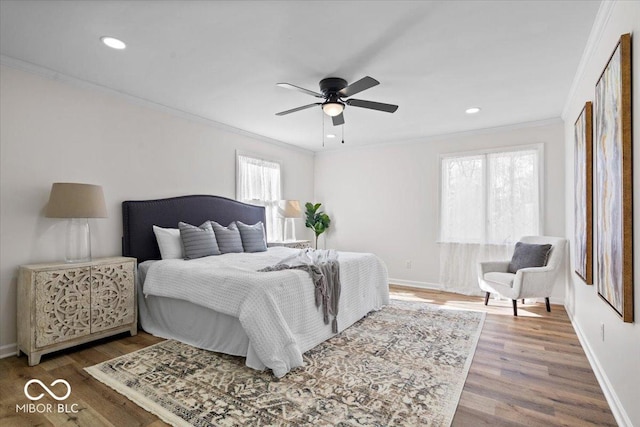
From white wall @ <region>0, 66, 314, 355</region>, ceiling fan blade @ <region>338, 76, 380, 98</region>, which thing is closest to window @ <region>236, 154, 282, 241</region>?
white wall @ <region>0, 66, 314, 355</region>

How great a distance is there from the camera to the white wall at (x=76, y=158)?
2.89 metres

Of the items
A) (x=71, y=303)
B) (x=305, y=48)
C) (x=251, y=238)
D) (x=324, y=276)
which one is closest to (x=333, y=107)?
(x=305, y=48)

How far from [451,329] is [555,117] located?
3258 millimetres

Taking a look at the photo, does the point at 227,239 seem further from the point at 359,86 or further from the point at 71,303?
the point at 359,86

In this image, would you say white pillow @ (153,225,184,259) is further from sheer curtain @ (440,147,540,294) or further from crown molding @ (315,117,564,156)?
sheer curtain @ (440,147,540,294)

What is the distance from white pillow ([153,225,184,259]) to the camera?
145 inches

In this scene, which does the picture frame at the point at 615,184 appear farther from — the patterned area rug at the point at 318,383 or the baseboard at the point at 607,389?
the patterned area rug at the point at 318,383

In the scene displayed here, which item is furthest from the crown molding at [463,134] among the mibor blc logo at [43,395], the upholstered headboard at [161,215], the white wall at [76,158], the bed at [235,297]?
the mibor blc logo at [43,395]

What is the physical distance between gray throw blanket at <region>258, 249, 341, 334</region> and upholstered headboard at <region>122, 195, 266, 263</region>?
5.35ft

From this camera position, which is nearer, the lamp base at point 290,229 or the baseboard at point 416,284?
the baseboard at point 416,284

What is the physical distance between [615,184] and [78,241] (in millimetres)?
4203

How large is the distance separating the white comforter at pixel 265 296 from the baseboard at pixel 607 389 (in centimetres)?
196

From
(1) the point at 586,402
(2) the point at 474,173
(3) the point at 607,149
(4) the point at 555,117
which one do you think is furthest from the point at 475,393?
(4) the point at 555,117

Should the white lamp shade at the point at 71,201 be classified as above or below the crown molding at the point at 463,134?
below
